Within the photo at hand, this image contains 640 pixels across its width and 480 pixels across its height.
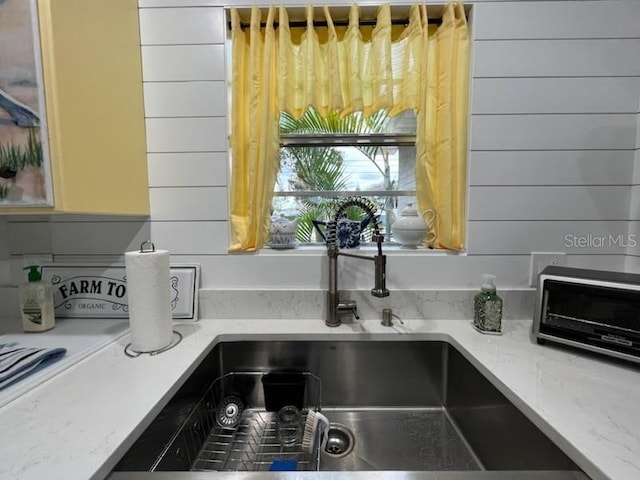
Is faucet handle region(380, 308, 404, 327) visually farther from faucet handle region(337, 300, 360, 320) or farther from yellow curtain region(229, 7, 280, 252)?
yellow curtain region(229, 7, 280, 252)

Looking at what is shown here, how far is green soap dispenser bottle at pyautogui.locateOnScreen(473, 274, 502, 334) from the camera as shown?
94 cm

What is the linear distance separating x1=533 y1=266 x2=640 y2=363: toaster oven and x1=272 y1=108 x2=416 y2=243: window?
552 mm

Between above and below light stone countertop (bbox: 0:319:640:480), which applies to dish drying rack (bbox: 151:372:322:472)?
below

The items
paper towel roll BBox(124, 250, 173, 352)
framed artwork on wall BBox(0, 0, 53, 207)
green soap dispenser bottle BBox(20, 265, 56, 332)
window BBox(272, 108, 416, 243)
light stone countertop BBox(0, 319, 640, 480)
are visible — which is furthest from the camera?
window BBox(272, 108, 416, 243)

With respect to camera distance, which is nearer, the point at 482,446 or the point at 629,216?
the point at 482,446

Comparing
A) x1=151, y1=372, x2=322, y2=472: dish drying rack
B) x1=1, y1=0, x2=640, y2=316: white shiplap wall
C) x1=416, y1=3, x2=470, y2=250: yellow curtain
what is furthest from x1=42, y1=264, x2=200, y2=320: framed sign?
x1=416, y1=3, x2=470, y2=250: yellow curtain

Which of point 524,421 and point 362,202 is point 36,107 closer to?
point 362,202

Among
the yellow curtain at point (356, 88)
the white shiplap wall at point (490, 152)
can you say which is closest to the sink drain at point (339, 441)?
the white shiplap wall at point (490, 152)

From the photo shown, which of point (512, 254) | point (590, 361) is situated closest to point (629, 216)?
point (512, 254)

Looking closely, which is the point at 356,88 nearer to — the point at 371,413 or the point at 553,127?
the point at 553,127

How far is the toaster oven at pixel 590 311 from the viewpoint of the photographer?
720 mm

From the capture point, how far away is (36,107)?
663mm

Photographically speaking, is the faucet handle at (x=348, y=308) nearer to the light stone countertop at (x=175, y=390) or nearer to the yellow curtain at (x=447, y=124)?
the light stone countertop at (x=175, y=390)

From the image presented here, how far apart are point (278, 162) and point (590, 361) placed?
1.07m
